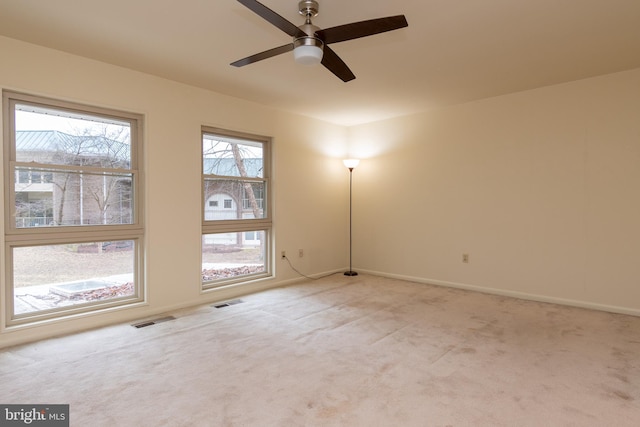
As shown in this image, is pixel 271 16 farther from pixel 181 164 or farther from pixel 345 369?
pixel 181 164

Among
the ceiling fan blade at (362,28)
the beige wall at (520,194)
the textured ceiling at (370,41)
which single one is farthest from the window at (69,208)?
the beige wall at (520,194)

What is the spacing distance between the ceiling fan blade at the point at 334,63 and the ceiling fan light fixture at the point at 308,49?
0.10m

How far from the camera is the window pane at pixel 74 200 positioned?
9.75 feet

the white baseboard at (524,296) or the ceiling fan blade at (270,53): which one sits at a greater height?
the ceiling fan blade at (270,53)

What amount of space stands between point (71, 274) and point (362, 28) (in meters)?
3.26

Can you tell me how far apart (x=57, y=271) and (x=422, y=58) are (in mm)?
3804

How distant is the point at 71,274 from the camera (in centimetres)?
323

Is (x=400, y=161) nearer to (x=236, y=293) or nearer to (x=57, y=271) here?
(x=236, y=293)

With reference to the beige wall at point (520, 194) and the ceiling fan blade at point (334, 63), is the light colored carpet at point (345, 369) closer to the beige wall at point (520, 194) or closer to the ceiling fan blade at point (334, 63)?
the beige wall at point (520, 194)

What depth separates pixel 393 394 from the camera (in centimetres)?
209

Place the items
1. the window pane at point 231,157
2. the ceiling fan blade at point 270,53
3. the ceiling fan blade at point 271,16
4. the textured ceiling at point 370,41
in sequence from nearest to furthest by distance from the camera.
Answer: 1. the ceiling fan blade at point 271,16
2. the ceiling fan blade at point 270,53
3. the textured ceiling at point 370,41
4. the window pane at point 231,157

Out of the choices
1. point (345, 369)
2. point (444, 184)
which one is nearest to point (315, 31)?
point (345, 369)

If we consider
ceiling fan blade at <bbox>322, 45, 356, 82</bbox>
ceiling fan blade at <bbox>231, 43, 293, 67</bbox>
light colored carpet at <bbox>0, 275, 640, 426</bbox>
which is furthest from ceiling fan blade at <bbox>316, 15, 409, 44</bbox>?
light colored carpet at <bbox>0, 275, 640, 426</bbox>

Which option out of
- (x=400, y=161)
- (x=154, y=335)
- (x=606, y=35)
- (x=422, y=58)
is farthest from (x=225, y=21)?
(x=400, y=161)
